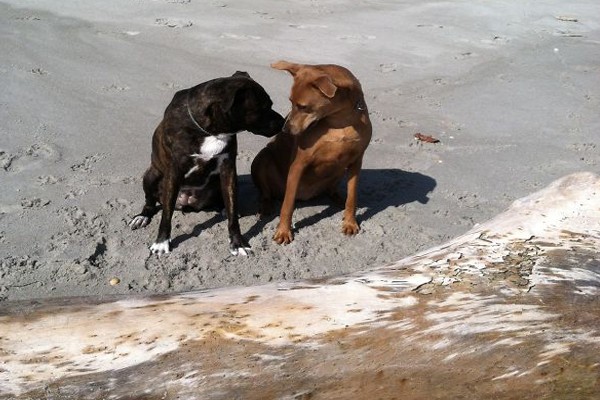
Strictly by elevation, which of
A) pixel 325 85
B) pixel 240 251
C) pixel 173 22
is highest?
pixel 325 85

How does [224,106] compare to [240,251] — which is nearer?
[224,106]

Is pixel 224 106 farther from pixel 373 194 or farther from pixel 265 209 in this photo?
pixel 373 194

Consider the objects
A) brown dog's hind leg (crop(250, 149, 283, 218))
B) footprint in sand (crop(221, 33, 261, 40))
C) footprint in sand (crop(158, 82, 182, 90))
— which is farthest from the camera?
footprint in sand (crop(221, 33, 261, 40))

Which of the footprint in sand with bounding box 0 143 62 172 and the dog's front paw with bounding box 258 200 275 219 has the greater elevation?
the footprint in sand with bounding box 0 143 62 172

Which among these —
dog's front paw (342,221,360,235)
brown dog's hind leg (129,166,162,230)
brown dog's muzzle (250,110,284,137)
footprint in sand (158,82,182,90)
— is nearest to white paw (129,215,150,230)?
brown dog's hind leg (129,166,162,230)

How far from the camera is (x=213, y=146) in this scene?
454 cm

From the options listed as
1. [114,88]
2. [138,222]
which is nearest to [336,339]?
[138,222]

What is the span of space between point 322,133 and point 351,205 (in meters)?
0.62

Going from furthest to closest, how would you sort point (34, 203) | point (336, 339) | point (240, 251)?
point (34, 203) → point (240, 251) → point (336, 339)

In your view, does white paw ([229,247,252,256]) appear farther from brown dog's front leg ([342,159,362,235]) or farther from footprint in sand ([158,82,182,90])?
footprint in sand ([158,82,182,90])

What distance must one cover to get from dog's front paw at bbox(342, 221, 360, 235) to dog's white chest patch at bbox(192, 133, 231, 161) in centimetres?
110

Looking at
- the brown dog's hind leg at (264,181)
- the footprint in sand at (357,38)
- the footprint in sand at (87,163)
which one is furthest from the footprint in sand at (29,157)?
the footprint in sand at (357,38)

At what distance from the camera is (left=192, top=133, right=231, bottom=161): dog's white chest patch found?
453 cm

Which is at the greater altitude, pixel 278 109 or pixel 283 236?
pixel 278 109
